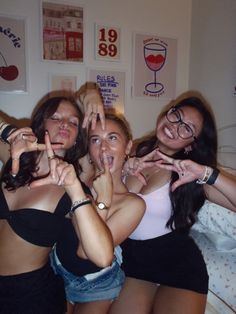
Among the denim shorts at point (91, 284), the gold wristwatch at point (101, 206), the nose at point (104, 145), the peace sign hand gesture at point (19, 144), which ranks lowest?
the denim shorts at point (91, 284)

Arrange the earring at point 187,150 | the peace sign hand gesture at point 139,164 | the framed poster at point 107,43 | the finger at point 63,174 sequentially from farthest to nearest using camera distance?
the framed poster at point 107,43, the earring at point 187,150, the peace sign hand gesture at point 139,164, the finger at point 63,174

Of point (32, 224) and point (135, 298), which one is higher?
point (32, 224)

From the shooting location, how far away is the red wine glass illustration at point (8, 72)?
2.19m

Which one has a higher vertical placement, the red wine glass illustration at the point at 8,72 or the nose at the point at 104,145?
the red wine glass illustration at the point at 8,72

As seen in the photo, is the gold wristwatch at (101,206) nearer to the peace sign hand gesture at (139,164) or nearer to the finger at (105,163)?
the finger at (105,163)

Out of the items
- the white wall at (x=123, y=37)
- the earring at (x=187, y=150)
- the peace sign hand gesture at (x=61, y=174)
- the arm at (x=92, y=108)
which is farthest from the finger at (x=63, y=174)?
the white wall at (x=123, y=37)

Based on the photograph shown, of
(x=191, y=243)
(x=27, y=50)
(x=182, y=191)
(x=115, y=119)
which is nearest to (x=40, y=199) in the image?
(x=115, y=119)

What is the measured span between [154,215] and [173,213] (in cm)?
11

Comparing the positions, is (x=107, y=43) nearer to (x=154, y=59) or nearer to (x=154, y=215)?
(x=154, y=59)

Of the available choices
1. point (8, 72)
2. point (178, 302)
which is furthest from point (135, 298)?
point (8, 72)

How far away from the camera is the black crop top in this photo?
1154 mm

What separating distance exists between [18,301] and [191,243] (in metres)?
0.84

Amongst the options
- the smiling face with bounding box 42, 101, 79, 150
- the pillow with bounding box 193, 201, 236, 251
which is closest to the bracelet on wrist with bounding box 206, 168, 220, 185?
the pillow with bounding box 193, 201, 236, 251

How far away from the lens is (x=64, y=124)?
131 cm
